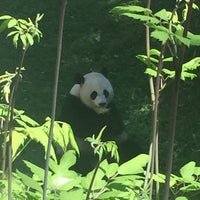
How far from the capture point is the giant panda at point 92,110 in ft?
17.5

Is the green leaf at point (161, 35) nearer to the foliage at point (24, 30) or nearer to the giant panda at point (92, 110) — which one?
the foliage at point (24, 30)

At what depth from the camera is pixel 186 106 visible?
6.97 meters

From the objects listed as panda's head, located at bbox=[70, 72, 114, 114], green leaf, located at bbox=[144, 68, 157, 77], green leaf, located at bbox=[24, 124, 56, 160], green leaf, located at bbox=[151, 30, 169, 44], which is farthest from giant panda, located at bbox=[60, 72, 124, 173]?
green leaf, located at bbox=[151, 30, 169, 44]

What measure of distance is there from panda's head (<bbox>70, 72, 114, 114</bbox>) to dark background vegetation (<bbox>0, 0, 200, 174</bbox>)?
505mm

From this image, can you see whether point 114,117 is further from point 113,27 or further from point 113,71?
point 113,27

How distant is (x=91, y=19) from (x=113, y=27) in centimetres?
50

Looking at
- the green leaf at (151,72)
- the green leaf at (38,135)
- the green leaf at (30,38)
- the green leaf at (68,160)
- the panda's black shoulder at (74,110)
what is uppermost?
the green leaf at (30,38)

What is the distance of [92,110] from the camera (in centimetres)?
562

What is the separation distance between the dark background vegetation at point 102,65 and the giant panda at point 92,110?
0.34 m

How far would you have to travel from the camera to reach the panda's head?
555 cm

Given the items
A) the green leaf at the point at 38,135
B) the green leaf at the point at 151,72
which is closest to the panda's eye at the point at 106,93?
the green leaf at the point at 151,72

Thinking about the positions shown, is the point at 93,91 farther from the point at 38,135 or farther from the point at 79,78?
the point at 38,135

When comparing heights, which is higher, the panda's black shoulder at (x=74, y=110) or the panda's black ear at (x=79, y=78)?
the panda's black ear at (x=79, y=78)

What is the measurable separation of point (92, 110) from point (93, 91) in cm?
19
